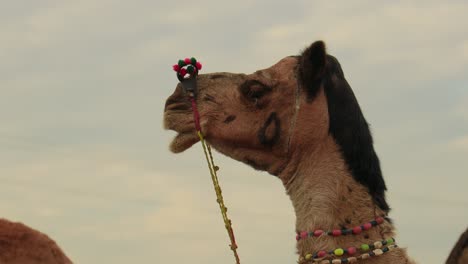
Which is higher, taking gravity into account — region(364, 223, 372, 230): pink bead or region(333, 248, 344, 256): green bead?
region(364, 223, 372, 230): pink bead

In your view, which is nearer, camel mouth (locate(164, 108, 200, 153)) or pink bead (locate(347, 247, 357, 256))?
pink bead (locate(347, 247, 357, 256))

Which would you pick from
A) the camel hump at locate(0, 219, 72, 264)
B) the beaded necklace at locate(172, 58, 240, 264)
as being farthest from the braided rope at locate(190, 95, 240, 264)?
the camel hump at locate(0, 219, 72, 264)

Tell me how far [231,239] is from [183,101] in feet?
3.09

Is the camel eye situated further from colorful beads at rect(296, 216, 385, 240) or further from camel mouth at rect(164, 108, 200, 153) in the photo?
colorful beads at rect(296, 216, 385, 240)

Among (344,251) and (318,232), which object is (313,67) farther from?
(344,251)

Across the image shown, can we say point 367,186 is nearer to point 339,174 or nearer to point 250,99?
point 339,174

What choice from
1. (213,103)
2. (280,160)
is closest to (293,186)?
(280,160)

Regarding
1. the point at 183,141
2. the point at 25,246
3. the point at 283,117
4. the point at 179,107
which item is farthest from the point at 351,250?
the point at 25,246

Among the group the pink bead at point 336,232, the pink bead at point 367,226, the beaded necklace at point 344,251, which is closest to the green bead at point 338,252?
the beaded necklace at point 344,251

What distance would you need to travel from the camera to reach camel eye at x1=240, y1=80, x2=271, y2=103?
813cm

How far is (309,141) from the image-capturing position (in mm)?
7949

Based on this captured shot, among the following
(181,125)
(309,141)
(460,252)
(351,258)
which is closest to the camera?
(460,252)

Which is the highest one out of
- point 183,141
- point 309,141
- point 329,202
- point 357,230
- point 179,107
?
point 179,107

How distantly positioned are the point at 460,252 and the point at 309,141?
162cm
